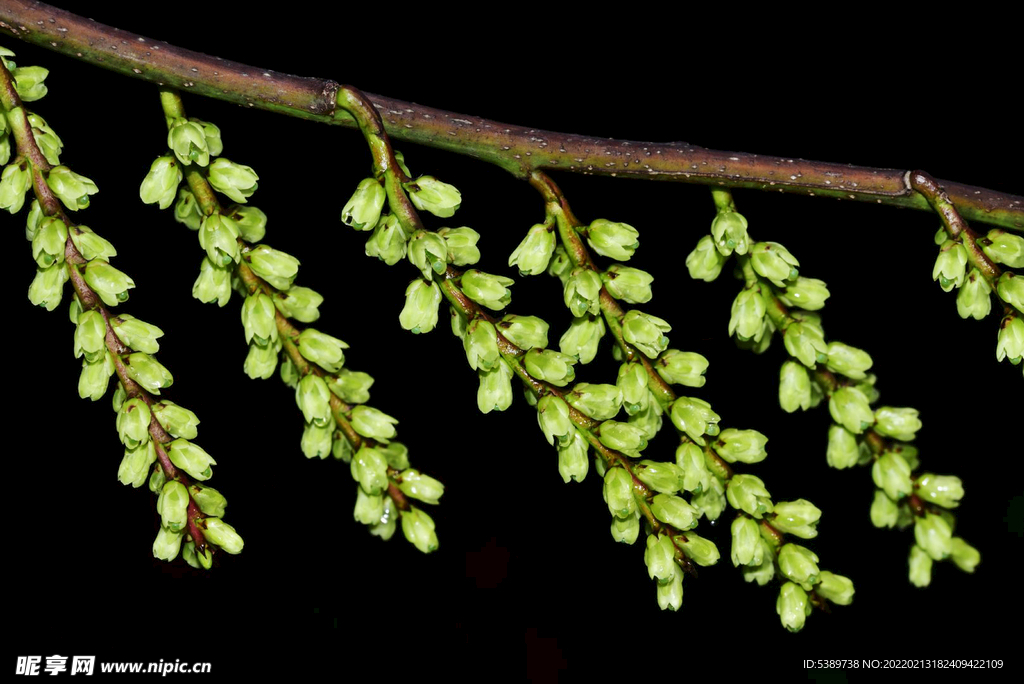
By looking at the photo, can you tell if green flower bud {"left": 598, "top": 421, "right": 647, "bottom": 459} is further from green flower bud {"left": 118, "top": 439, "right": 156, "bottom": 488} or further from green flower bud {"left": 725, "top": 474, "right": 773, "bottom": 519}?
green flower bud {"left": 118, "top": 439, "right": 156, "bottom": 488}

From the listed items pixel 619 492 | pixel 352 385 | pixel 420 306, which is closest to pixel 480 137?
pixel 420 306

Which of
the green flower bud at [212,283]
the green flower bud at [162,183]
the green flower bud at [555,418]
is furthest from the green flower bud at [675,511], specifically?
the green flower bud at [162,183]

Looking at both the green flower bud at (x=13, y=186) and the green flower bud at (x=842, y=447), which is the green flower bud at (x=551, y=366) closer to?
the green flower bud at (x=842, y=447)

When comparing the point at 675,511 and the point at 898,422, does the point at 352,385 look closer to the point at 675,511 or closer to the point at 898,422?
the point at 675,511

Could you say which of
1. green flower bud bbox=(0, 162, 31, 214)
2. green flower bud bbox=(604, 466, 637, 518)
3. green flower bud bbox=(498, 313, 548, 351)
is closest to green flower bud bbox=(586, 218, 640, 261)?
green flower bud bbox=(498, 313, 548, 351)

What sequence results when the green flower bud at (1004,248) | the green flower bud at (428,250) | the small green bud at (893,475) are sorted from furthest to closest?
1. the small green bud at (893,475)
2. the green flower bud at (1004,248)
3. the green flower bud at (428,250)
